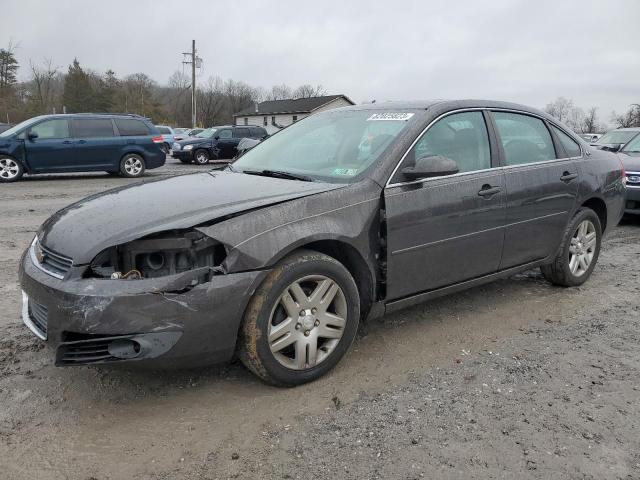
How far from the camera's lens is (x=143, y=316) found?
2.58m

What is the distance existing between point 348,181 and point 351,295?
0.71 metres

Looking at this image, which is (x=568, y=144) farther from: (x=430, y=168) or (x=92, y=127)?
(x=92, y=127)

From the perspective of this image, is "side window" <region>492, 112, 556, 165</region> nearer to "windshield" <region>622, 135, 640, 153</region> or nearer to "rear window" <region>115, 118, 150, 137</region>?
"windshield" <region>622, 135, 640, 153</region>

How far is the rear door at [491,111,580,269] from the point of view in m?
4.15

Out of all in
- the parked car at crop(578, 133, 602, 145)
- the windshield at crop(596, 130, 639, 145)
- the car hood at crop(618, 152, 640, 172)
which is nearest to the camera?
the car hood at crop(618, 152, 640, 172)

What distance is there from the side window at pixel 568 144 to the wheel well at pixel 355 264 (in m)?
2.57

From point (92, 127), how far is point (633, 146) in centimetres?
1229

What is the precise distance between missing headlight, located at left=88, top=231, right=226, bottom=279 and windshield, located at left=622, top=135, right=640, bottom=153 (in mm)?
9089

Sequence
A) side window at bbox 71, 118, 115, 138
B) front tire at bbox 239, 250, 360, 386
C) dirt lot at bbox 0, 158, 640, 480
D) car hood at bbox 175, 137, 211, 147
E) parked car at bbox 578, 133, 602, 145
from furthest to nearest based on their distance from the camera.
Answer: car hood at bbox 175, 137, 211, 147, parked car at bbox 578, 133, 602, 145, side window at bbox 71, 118, 115, 138, front tire at bbox 239, 250, 360, 386, dirt lot at bbox 0, 158, 640, 480

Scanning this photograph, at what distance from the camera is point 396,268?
11.2ft

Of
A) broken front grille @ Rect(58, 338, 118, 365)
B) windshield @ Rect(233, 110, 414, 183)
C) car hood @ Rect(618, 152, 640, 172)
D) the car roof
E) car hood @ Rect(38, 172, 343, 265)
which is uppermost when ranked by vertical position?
the car roof

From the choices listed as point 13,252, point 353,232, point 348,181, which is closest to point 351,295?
point 353,232

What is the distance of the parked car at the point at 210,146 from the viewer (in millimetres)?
21547

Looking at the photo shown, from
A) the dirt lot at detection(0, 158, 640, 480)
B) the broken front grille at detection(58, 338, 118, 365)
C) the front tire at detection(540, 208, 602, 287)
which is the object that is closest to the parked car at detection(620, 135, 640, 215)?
the front tire at detection(540, 208, 602, 287)
